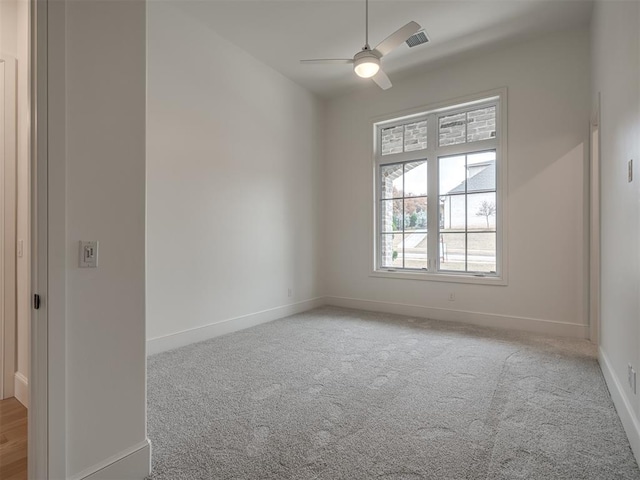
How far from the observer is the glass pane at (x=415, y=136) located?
5.02 meters

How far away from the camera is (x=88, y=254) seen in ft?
4.74

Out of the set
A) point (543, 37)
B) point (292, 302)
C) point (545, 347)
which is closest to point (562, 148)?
point (543, 37)

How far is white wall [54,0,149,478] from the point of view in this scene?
1363 mm

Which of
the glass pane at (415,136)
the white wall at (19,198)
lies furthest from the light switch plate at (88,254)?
the glass pane at (415,136)

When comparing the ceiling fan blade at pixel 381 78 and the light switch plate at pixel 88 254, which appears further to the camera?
the ceiling fan blade at pixel 381 78

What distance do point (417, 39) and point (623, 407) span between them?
12.8 ft

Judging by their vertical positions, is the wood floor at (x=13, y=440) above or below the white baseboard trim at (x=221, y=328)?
below

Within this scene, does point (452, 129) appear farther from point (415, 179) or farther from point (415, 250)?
point (415, 250)

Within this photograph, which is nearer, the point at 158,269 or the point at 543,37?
the point at 158,269

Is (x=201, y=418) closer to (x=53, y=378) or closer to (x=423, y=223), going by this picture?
(x=53, y=378)

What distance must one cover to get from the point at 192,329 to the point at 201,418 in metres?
1.67

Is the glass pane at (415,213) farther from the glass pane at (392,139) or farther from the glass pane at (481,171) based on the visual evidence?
the glass pane at (392,139)

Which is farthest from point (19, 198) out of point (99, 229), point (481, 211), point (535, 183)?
point (535, 183)

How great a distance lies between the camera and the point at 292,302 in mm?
5098
